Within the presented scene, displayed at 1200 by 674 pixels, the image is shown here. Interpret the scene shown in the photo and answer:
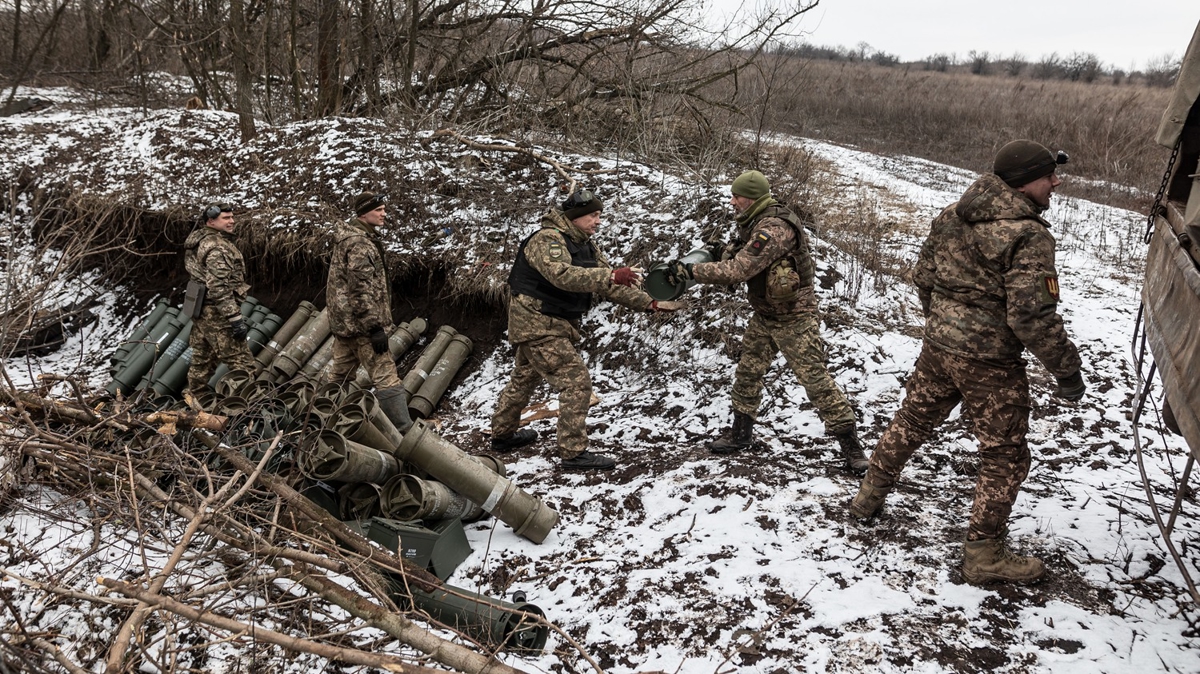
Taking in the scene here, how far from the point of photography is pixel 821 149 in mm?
15562

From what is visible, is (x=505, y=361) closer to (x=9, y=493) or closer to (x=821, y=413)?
(x=821, y=413)

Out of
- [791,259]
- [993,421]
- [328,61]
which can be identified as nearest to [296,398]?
[791,259]

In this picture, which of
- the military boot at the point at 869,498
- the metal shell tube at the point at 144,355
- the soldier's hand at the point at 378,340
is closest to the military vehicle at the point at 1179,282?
the military boot at the point at 869,498

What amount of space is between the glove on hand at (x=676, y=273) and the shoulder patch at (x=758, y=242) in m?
0.46

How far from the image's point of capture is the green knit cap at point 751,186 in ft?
14.6

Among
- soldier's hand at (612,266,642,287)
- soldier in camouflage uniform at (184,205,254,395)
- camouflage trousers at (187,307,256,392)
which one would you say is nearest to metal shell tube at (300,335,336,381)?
camouflage trousers at (187,307,256,392)

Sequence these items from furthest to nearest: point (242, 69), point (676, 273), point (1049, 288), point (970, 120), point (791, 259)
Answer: point (970, 120) → point (242, 69) → point (676, 273) → point (791, 259) → point (1049, 288)

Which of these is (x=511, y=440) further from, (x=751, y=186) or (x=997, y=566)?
(x=997, y=566)

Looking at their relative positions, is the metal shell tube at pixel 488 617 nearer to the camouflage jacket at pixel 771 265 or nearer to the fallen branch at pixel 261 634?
the fallen branch at pixel 261 634

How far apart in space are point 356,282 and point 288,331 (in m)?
3.12

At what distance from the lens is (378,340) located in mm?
5367

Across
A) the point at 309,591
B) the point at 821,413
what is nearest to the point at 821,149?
the point at 821,413

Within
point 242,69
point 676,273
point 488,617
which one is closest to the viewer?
point 488,617

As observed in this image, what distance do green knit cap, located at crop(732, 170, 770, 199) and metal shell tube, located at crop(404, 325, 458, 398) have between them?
146 inches
